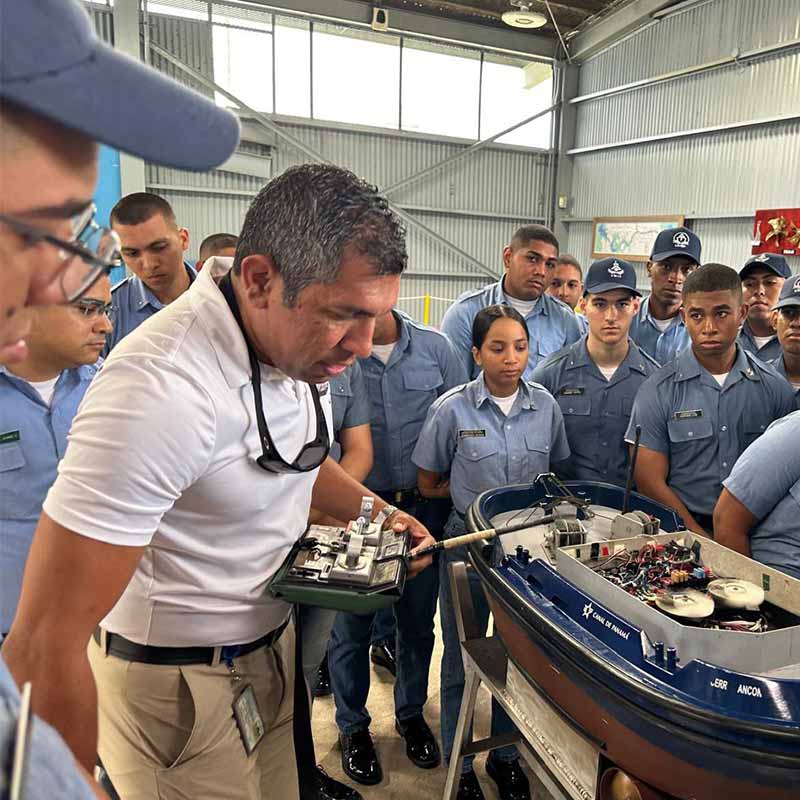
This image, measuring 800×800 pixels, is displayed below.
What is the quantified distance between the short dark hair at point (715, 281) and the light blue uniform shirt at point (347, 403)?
49.2 inches

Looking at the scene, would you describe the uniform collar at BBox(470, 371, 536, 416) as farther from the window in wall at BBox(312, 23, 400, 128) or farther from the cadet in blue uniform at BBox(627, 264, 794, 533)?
the window in wall at BBox(312, 23, 400, 128)

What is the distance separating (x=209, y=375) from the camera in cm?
99

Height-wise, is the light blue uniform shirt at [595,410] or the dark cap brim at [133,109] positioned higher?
the dark cap brim at [133,109]

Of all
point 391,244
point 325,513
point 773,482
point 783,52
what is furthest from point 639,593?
point 783,52

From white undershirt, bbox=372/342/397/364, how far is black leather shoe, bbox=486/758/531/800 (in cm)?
146

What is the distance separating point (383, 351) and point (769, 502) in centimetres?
141

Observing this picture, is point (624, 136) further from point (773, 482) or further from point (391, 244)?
point (391, 244)

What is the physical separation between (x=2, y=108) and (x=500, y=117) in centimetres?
1011

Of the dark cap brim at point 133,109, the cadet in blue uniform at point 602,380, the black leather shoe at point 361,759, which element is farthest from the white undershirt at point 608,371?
the dark cap brim at point 133,109

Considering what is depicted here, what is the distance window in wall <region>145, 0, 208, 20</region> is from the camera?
772 centimetres

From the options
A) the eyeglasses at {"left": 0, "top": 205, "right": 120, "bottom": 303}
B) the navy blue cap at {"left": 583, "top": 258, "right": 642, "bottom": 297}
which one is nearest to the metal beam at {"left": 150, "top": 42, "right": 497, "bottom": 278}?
the navy blue cap at {"left": 583, "top": 258, "right": 642, "bottom": 297}

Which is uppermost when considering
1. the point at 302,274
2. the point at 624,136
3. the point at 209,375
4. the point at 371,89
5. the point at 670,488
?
the point at 371,89

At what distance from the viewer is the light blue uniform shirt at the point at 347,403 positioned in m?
2.28

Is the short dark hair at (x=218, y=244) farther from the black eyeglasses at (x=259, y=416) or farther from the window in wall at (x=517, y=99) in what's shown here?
the window in wall at (x=517, y=99)
